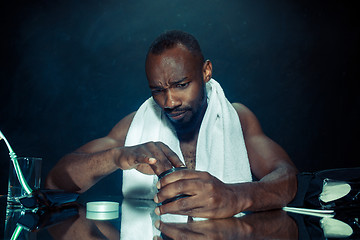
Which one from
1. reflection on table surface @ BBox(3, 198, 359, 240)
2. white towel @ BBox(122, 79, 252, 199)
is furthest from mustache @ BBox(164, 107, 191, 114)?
reflection on table surface @ BBox(3, 198, 359, 240)

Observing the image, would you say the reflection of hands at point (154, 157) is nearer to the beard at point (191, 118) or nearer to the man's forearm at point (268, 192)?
the man's forearm at point (268, 192)

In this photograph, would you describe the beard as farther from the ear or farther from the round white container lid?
the round white container lid

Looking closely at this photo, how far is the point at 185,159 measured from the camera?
1.60 metres

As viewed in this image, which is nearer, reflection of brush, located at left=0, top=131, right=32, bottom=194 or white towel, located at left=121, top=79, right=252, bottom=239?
reflection of brush, located at left=0, top=131, right=32, bottom=194

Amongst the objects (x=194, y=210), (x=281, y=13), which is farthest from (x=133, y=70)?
(x=194, y=210)

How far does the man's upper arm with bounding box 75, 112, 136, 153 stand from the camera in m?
1.53

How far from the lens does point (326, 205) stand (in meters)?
0.99

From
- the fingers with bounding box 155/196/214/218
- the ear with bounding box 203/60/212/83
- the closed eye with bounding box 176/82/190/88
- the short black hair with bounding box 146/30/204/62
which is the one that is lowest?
the fingers with bounding box 155/196/214/218

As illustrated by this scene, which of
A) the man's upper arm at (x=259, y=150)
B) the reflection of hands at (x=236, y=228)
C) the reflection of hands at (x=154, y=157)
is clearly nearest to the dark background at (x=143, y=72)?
the man's upper arm at (x=259, y=150)

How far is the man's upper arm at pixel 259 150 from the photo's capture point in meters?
1.34

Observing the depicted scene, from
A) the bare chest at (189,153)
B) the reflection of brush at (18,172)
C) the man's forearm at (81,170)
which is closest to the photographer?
the reflection of brush at (18,172)

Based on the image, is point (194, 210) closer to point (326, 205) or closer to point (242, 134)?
point (326, 205)

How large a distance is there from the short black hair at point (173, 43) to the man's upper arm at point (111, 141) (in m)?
0.40

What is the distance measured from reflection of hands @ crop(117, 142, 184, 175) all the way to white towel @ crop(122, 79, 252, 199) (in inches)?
16.4
